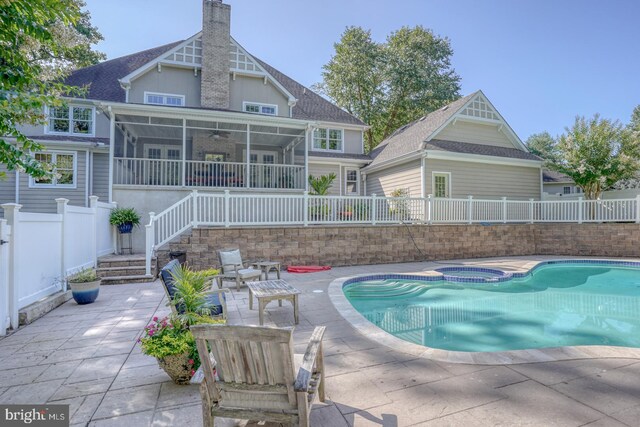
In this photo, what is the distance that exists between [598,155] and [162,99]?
67.6 ft

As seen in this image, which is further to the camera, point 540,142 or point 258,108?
point 540,142

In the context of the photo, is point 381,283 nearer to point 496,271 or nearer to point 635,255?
point 496,271

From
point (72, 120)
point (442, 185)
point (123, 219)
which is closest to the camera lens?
point (123, 219)

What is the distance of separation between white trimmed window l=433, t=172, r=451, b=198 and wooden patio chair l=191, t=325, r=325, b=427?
14317mm

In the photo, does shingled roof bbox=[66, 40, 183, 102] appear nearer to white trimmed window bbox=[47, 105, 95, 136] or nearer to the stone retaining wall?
white trimmed window bbox=[47, 105, 95, 136]

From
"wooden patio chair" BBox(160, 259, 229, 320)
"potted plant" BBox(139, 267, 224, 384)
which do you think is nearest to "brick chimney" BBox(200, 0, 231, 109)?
"wooden patio chair" BBox(160, 259, 229, 320)

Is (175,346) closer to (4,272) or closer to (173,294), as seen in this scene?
(173,294)

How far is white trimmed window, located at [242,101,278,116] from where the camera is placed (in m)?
15.5

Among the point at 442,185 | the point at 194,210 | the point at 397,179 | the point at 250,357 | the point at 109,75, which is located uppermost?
the point at 109,75

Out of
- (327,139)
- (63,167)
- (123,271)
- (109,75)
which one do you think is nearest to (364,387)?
(123,271)

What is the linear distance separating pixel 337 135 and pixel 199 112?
8606 mm

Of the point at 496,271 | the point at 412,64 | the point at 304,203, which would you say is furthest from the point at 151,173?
the point at 412,64

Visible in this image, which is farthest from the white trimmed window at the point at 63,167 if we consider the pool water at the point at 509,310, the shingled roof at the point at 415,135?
the shingled roof at the point at 415,135

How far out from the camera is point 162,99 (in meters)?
14.5
